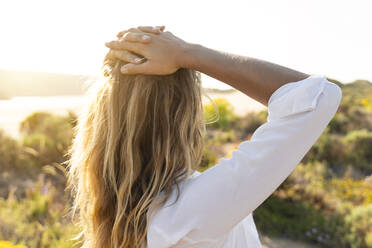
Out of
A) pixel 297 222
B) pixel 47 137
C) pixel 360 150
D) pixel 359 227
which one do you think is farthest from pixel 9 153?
pixel 360 150

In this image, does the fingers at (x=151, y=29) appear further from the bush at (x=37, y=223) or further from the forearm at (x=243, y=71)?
the bush at (x=37, y=223)

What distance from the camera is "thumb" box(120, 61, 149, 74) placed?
3.43ft

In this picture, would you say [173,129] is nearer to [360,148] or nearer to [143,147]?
[143,147]

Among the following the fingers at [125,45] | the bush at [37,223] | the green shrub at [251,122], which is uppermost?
the fingers at [125,45]

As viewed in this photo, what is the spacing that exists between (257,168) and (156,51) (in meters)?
0.46

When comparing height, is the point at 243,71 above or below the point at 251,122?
above

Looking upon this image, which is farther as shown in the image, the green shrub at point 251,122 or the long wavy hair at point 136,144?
the green shrub at point 251,122

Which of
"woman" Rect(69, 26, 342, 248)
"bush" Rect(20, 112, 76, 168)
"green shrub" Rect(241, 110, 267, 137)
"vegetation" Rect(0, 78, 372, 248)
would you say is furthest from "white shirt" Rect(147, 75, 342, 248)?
"green shrub" Rect(241, 110, 267, 137)

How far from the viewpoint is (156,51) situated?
3.43 ft

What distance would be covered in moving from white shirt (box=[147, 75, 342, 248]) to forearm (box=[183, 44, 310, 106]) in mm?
53

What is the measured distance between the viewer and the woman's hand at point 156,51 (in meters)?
1.04

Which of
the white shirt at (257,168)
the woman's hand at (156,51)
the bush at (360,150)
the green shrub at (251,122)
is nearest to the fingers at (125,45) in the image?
the woman's hand at (156,51)

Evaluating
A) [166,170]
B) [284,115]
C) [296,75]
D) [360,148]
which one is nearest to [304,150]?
[284,115]

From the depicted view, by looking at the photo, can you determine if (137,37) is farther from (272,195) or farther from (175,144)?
(272,195)
